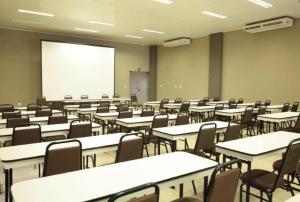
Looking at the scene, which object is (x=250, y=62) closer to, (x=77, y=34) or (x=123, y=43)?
(x=123, y=43)

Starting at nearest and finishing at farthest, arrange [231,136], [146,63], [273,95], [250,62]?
[231,136], [273,95], [250,62], [146,63]

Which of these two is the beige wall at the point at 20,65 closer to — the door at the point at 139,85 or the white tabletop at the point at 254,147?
the door at the point at 139,85

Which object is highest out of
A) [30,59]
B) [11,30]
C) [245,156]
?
[11,30]

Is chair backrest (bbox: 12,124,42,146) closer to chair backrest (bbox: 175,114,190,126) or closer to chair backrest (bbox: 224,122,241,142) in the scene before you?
chair backrest (bbox: 175,114,190,126)

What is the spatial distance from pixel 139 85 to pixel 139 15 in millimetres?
7708

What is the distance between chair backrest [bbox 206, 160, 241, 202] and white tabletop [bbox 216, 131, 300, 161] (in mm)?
844

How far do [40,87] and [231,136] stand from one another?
10.7 metres

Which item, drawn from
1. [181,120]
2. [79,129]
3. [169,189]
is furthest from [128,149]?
[181,120]

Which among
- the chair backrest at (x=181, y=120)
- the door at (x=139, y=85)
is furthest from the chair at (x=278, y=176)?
the door at (x=139, y=85)

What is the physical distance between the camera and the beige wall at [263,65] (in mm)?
9453

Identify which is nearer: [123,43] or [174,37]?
[174,37]

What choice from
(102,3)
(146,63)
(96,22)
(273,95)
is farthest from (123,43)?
(273,95)

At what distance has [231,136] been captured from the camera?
12.5 feet

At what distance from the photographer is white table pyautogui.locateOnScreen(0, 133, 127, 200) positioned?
242cm
